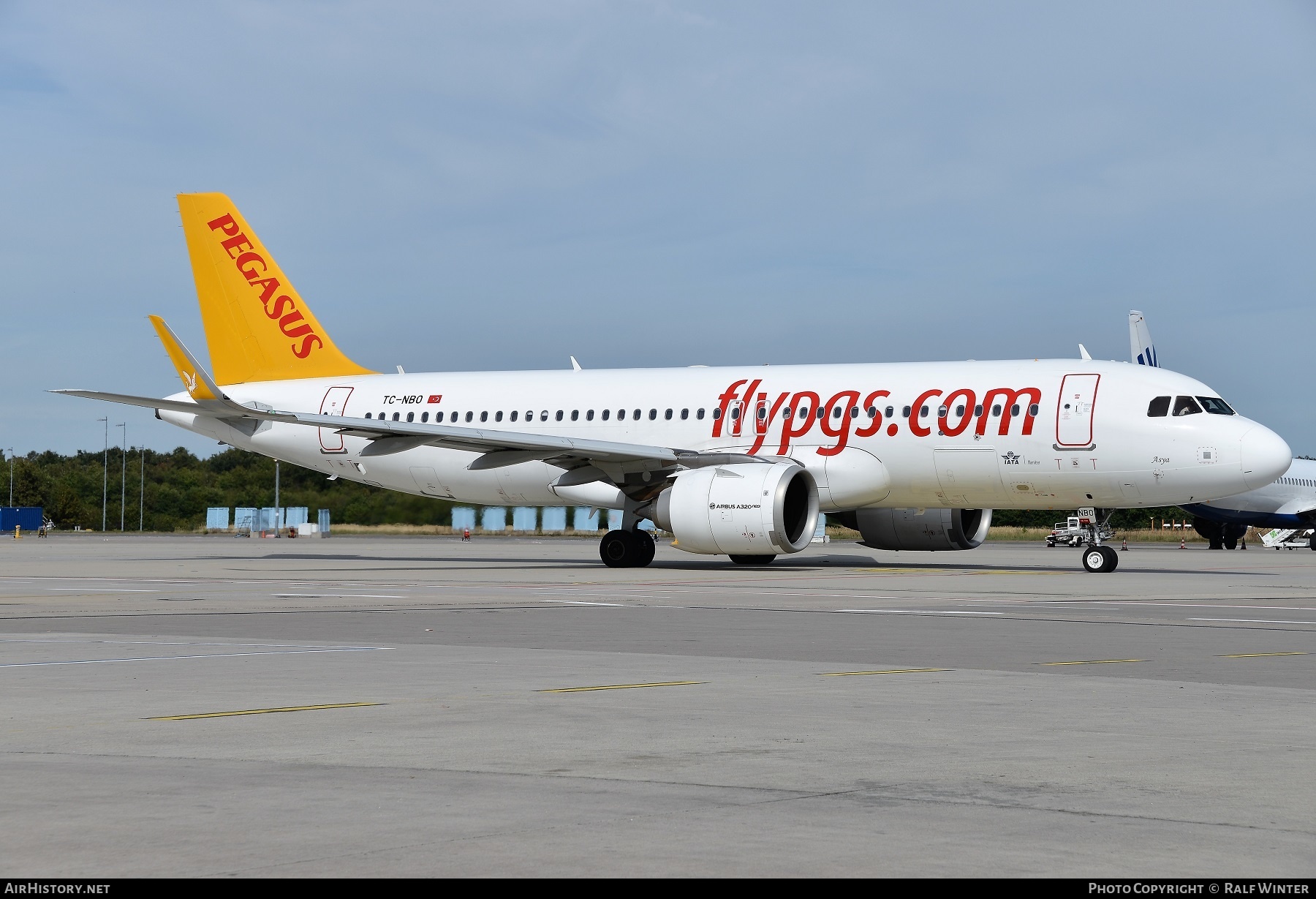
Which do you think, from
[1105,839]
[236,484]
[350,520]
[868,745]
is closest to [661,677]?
[868,745]

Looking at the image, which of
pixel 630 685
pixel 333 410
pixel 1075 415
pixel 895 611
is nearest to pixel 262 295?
pixel 333 410

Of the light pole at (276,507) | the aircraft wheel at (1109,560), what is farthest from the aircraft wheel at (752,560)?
the light pole at (276,507)

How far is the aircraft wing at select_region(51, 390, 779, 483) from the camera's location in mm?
29500

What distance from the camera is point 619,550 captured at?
A: 103 feet

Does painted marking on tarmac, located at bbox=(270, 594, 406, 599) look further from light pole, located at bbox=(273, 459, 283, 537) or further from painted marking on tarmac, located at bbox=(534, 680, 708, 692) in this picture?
light pole, located at bbox=(273, 459, 283, 537)

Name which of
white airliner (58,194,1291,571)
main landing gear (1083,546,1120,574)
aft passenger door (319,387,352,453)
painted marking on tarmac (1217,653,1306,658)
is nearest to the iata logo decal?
white airliner (58,194,1291,571)

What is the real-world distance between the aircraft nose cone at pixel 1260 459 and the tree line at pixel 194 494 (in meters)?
13.6

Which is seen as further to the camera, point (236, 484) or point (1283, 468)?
point (236, 484)

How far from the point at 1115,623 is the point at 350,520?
1475 inches

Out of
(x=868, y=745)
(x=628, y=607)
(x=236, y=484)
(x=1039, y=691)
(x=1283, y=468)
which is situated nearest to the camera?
(x=868, y=745)

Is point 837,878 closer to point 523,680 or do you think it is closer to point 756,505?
point 523,680

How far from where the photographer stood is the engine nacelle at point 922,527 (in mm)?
31984

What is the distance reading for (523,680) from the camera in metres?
10.6

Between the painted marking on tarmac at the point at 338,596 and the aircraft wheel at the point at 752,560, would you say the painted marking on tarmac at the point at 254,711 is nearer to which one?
the painted marking on tarmac at the point at 338,596
